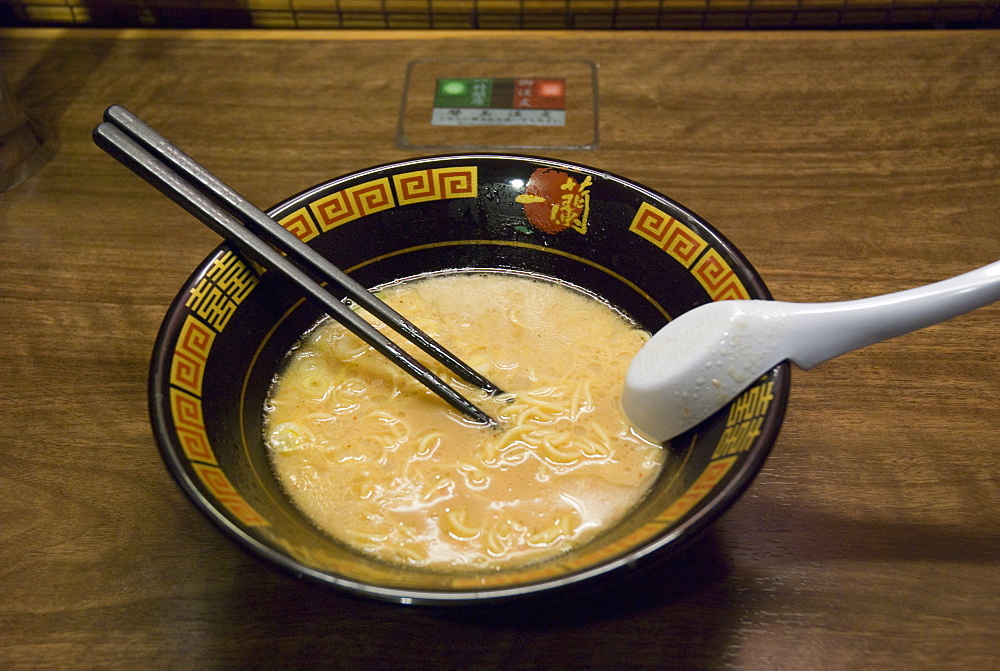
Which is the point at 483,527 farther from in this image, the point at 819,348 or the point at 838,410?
the point at 838,410

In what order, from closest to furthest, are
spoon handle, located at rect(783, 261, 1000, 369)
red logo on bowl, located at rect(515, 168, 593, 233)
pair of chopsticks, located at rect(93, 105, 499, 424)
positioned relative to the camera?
spoon handle, located at rect(783, 261, 1000, 369), pair of chopsticks, located at rect(93, 105, 499, 424), red logo on bowl, located at rect(515, 168, 593, 233)

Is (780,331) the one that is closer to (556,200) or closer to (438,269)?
(556,200)

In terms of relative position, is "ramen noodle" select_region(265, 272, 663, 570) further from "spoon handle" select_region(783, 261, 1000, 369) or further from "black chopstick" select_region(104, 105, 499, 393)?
"spoon handle" select_region(783, 261, 1000, 369)

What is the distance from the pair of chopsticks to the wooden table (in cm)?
42

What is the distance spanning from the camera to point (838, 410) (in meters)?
1.46

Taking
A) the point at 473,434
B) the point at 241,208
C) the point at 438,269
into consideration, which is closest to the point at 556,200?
the point at 438,269

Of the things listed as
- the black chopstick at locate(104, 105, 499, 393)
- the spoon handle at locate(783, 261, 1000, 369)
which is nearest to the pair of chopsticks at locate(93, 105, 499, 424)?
the black chopstick at locate(104, 105, 499, 393)

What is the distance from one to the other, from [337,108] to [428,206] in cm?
85

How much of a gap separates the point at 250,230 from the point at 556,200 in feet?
1.93

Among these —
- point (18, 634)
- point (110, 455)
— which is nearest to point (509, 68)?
point (110, 455)

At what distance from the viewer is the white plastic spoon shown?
1110 millimetres

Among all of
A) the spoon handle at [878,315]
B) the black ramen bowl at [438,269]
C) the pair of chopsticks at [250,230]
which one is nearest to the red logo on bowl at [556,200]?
the black ramen bowl at [438,269]

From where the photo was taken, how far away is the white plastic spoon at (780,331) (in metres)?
1.11

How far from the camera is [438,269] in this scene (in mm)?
1690
